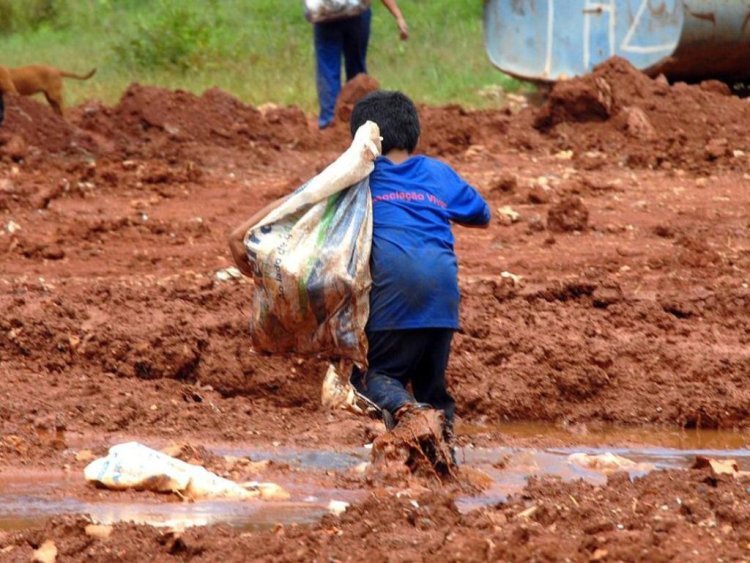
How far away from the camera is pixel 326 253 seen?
482 cm

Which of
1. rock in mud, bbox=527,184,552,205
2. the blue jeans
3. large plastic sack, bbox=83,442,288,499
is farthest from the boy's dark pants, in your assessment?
the blue jeans

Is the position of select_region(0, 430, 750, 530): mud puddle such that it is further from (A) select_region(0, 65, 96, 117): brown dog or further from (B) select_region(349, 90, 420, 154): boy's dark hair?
(A) select_region(0, 65, 96, 117): brown dog

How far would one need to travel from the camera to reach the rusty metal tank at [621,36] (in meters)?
14.6

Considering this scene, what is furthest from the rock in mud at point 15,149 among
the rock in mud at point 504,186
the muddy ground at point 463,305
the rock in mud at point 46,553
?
the rock in mud at point 46,553

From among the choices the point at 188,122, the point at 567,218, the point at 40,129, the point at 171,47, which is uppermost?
the point at 567,218

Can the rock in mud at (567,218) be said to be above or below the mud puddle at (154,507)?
below

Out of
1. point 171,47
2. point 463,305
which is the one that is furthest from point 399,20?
point 171,47

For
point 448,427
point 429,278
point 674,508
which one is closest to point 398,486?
point 448,427

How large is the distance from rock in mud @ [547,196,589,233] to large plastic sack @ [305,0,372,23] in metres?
3.62

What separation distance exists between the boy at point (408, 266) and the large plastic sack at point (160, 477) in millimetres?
552

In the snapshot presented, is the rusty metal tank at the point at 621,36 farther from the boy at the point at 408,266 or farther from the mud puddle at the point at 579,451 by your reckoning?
the boy at the point at 408,266

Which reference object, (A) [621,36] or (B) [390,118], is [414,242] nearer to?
(B) [390,118]

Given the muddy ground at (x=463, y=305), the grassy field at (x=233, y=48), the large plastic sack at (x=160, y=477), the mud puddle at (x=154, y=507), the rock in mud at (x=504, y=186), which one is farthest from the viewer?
the grassy field at (x=233, y=48)

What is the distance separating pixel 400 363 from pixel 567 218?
4.37m
